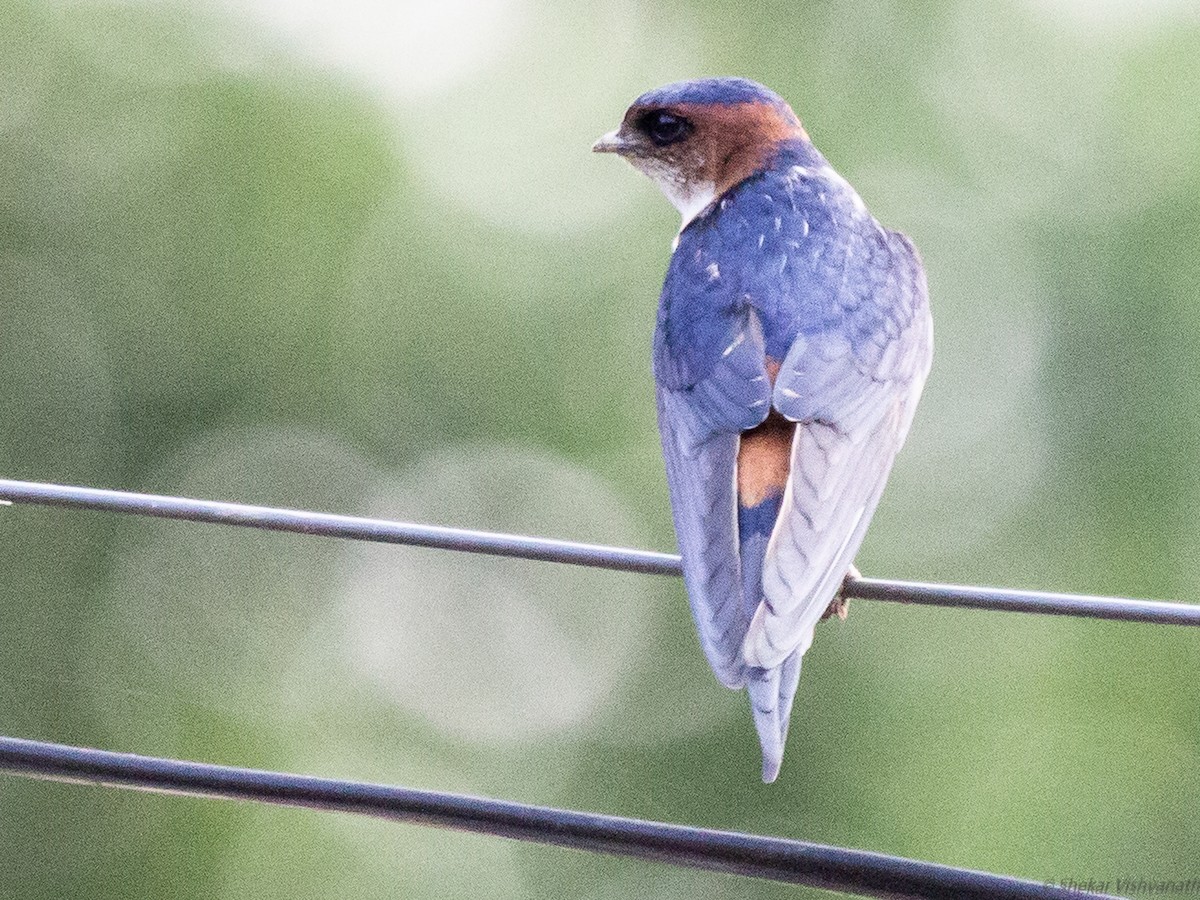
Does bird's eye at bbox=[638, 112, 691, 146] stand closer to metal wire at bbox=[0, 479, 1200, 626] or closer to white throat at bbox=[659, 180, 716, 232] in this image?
white throat at bbox=[659, 180, 716, 232]

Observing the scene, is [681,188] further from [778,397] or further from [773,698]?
[773,698]

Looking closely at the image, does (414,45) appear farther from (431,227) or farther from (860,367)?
(860,367)

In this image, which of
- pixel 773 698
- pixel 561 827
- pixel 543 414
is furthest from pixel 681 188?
pixel 543 414

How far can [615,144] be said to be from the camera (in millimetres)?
4523

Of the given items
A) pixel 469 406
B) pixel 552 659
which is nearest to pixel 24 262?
pixel 469 406

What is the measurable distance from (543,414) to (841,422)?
5209 mm

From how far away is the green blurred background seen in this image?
7562 mm

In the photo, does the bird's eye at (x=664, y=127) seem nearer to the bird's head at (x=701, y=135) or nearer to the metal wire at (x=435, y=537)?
the bird's head at (x=701, y=135)

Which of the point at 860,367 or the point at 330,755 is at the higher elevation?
the point at 860,367

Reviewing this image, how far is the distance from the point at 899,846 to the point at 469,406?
9.27 ft

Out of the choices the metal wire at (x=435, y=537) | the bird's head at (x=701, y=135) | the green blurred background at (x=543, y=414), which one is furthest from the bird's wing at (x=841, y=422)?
the green blurred background at (x=543, y=414)

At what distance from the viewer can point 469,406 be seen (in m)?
8.40

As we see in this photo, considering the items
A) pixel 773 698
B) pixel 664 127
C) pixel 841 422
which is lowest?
pixel 773 698

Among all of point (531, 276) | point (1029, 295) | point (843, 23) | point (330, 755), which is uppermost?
point (843, 23)
